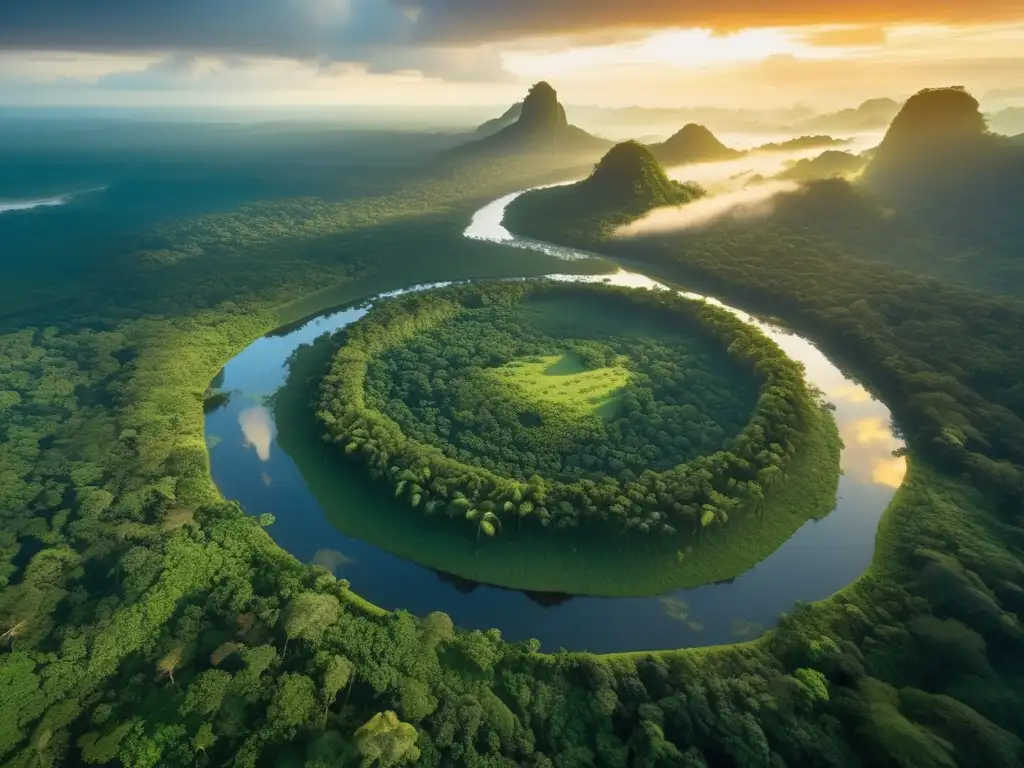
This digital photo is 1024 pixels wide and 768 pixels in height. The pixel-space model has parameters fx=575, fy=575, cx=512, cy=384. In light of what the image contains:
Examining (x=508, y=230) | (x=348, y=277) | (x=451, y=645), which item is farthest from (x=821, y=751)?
(x=508, y=230)

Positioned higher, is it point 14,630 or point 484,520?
point 14,630

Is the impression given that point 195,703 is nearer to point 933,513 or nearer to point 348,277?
point 933,513

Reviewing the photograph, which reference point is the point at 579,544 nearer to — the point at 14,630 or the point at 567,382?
the point at 567,382

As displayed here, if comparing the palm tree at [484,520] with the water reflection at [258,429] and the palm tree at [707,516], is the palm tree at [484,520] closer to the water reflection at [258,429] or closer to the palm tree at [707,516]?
the palm tree at [707,516]

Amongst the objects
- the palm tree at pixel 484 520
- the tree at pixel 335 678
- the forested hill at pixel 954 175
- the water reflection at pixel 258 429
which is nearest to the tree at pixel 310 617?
the tree at pixel 335 678

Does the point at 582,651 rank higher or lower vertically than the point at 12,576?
lower

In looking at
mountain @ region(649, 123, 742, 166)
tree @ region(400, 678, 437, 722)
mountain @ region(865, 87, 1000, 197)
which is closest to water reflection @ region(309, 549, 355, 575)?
tree @ region(400, 678, 437, 722)

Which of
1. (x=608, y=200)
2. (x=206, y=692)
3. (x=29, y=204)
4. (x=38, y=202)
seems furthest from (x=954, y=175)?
(x=38, y=202)
